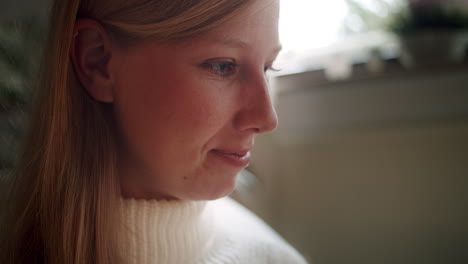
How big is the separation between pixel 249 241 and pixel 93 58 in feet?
1.59

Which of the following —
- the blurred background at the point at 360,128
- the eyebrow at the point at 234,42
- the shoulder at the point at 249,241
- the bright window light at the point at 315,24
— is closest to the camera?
the eyebrow at the point at 234,42

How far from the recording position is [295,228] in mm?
1241

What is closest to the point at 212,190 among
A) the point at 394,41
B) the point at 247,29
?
the point at 247,29

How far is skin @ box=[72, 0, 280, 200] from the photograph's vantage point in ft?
1.74

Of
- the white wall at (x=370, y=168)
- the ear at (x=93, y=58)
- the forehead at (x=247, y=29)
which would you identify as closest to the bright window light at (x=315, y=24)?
the white wall at (x=370, y=168)

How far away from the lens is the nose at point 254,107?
1.81ft

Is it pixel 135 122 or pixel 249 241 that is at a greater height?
pixel 135 122

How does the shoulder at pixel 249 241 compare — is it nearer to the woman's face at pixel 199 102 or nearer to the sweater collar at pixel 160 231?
the sweater collar at pixel 160 231

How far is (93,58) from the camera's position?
576 millimetres

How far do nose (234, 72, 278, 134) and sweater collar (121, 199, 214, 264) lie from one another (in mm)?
206

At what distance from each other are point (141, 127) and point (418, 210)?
848 mm

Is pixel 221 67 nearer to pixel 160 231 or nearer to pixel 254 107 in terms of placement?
pixel 254 107

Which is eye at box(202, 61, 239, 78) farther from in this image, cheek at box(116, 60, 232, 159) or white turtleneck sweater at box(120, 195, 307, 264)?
white turtleneck sweater at box(120, 195, 307, 264)

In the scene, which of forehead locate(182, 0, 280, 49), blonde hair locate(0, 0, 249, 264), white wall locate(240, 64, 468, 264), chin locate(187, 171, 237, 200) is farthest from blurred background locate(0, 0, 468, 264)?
chin locate(187, 171, 237, 200)
